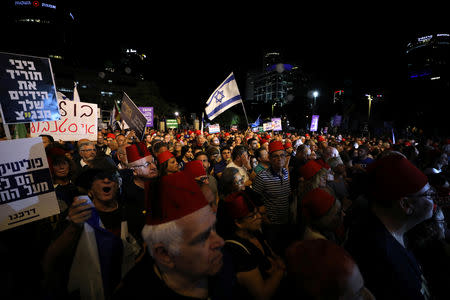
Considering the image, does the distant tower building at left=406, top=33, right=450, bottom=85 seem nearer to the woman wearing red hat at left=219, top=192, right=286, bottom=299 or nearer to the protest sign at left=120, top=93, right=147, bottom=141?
the protest sign at left=120, top=93, right=147, bottom=141

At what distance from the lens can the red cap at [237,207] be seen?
220 cm

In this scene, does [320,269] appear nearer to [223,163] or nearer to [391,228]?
[391,228]

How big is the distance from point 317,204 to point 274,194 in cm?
159

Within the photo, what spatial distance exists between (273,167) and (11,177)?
3835 millimetres

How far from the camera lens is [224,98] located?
7.66 meters

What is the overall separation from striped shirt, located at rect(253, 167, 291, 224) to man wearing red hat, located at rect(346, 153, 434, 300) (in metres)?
1.86

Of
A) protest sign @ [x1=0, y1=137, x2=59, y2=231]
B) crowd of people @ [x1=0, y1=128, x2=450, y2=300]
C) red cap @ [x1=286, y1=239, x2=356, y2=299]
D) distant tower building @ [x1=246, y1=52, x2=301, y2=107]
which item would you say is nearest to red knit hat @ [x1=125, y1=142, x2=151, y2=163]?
crowd of people @ [x1=0, y1=128, x2=450, y2=300]

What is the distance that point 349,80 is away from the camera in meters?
58.5

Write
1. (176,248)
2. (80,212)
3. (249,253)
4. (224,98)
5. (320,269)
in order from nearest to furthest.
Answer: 1. (176,248)
2. (320,269)
3. (80,212)
4. (249,253)
5. (224,98)

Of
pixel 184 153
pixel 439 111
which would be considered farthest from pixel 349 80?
pixel 184 153

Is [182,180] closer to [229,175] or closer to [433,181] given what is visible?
[229,175]

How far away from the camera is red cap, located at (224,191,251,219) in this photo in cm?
220

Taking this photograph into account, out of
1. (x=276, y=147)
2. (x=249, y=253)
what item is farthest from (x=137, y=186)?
(x=276, y=147)

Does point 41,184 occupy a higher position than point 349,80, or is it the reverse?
point 349,80
